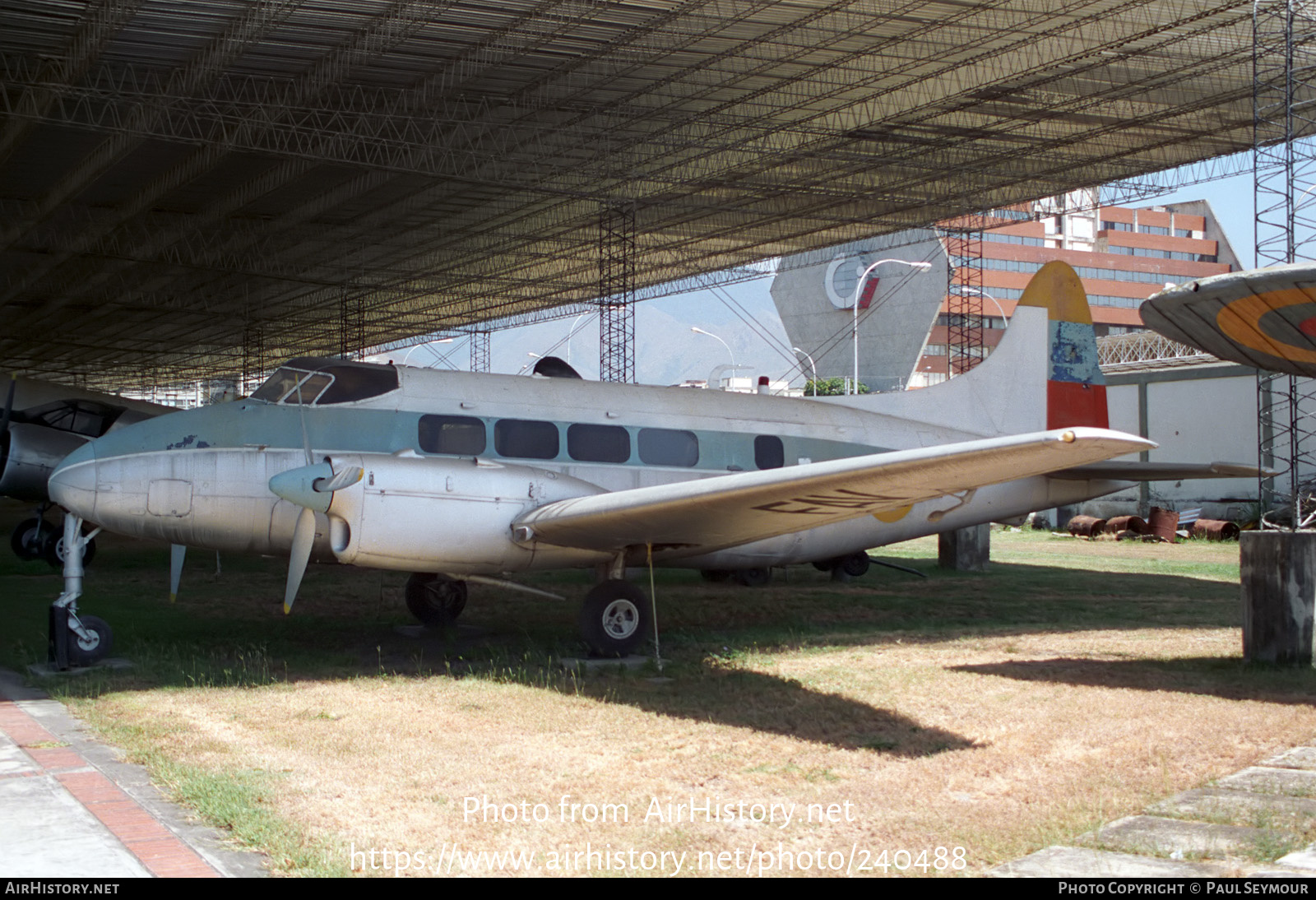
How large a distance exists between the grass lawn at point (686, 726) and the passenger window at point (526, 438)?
2.25 meters

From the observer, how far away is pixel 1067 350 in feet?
56.5

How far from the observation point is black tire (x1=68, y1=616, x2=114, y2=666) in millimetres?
11094

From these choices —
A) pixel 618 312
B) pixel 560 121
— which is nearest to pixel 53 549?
pixel 560 121

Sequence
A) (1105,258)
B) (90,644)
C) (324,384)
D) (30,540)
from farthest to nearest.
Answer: (1105,258) < (30,540) < (324,384) < (90,644)

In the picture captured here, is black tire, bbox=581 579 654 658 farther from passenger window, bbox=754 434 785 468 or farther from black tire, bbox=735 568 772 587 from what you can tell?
black tire, bbox=735 568 772 587

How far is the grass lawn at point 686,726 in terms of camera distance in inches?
241

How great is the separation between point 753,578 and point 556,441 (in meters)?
8.51

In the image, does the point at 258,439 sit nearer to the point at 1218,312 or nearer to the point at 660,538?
the point at 660,538

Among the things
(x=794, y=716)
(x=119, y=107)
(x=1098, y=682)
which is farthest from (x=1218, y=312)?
(x=119, y=107)

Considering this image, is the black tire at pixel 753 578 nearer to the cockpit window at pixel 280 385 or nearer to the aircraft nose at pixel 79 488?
the cockpit window at pixel 280 385

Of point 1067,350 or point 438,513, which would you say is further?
point 1067,350

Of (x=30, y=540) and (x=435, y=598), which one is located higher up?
(x=30, y=540)

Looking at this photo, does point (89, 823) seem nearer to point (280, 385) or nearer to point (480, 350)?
point (280, 385)

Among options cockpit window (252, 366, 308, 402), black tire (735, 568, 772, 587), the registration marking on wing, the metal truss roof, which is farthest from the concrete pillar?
cockpit window (252, 366, 308, 402)
